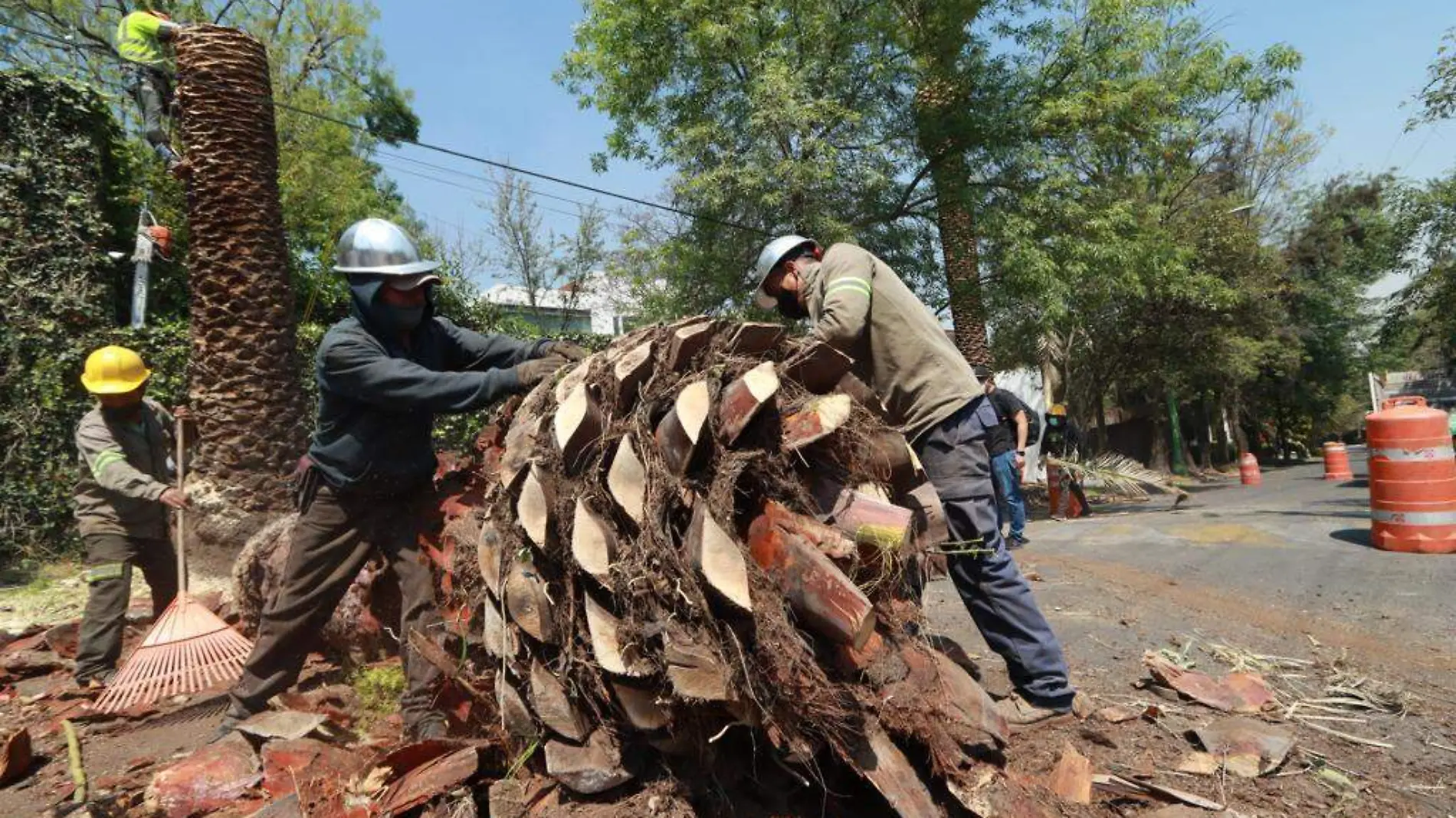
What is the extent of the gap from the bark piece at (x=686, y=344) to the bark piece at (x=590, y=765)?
1128 millimetres

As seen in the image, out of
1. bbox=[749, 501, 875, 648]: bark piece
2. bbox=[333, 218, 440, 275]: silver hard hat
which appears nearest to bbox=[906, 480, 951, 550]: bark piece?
bbox=[749, 501, 875, 648]: bark piece

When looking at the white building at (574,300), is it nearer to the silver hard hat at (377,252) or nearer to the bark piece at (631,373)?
the silver hard hat at (377,252)

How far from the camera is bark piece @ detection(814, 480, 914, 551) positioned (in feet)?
7.36

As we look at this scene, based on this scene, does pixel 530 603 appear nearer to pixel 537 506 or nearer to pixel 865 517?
pixel 537 506

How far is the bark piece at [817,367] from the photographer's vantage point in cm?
255

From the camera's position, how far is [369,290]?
323cm

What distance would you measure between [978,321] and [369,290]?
1088cm

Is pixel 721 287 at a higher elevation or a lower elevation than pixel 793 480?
higher

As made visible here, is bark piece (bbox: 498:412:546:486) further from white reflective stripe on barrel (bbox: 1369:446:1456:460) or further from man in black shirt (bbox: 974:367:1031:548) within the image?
white reflective stripe on barrel (bbox: 1369:446:1456:460)

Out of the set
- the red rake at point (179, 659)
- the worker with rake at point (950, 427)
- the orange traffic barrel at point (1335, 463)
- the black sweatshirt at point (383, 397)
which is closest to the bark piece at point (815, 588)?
the worker with rake at point (950, 427)


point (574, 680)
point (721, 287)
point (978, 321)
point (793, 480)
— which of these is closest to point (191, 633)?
point (574, 680)

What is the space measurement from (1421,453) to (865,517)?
21.4 feet

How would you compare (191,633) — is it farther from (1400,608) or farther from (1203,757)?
(1400,608)

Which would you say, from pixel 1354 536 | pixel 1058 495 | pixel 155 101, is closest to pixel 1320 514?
pixel 1354 536
